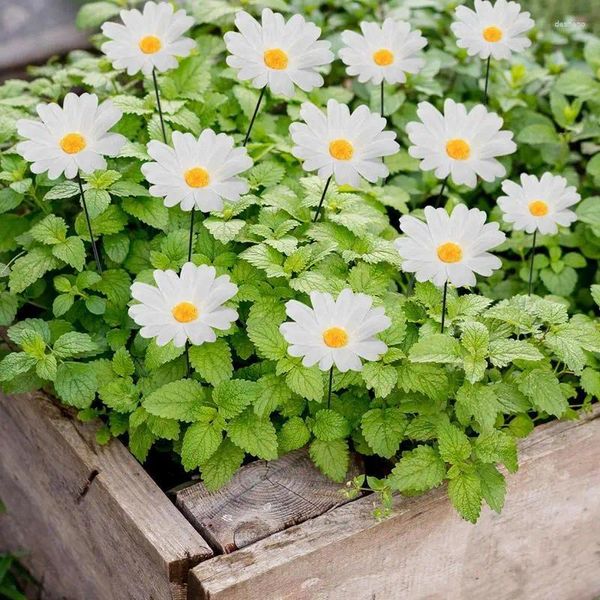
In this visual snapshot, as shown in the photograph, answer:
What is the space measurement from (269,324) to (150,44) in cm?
48

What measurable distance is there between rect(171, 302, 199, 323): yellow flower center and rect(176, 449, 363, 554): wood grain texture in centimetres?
29

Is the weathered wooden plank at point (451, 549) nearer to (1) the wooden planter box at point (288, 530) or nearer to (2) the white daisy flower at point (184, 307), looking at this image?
(1) the wooden planter box at point (288, 530)

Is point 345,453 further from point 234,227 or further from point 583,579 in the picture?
point 583,579

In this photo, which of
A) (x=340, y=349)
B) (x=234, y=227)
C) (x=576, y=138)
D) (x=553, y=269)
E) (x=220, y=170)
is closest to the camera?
(x=340, y=349)

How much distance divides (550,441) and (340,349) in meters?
0.45

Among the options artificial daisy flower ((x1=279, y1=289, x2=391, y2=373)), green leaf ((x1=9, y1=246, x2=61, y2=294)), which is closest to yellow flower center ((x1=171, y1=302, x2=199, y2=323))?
artificial daisy flower ((x1=279, y1=289, x2=391, y2=373))

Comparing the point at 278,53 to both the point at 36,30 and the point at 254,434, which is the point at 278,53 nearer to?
the point at 254,434

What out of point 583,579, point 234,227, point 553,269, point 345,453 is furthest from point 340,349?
point 583,579

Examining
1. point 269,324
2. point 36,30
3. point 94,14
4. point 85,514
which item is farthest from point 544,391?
point 36,30

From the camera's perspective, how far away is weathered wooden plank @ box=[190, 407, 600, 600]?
1.45 meters

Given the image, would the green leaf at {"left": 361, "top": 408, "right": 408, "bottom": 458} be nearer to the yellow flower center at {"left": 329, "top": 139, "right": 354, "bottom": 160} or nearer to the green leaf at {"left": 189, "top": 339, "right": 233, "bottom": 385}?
the green leaf at {"left": 189, "top": 339, "right": 233, "bottom": 385}

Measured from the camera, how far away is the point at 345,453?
1.54 meters

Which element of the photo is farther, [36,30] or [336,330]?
[36,30]

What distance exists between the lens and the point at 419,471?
4.86ft
